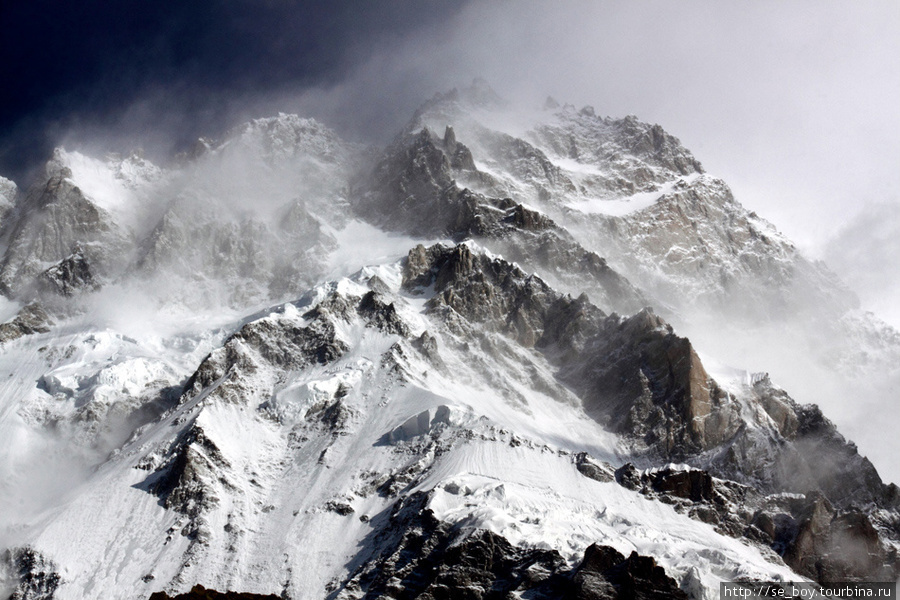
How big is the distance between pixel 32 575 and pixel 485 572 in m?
80.5

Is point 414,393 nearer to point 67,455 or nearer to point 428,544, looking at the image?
point 428,544

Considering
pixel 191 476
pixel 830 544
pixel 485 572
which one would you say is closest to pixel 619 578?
pixel 485 572

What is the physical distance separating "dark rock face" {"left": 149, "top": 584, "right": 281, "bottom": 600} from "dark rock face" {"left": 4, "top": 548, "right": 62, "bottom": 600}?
21.0m

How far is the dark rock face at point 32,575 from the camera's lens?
141500 millimetres

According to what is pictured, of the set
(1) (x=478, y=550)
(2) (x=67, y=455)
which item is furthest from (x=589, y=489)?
(2) (x=67, y=455)

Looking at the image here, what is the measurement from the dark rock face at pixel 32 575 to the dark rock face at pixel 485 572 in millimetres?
50181

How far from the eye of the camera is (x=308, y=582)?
144 m

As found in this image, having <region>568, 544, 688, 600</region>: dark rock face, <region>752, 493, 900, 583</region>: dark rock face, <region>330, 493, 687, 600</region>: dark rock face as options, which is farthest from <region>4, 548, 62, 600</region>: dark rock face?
<region>752, 493, 900, 583</region>: dark rock face

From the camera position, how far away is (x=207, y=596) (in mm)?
129000

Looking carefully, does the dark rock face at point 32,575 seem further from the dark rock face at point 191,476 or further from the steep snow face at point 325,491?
the dark rock face at point 191,476

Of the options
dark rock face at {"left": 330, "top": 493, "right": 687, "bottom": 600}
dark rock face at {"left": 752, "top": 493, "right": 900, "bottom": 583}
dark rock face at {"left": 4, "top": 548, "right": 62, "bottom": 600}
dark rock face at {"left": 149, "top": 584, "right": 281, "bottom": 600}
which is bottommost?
dark rock face at {"left": 4, "top": 548, "right": 62, "bottom": 600}

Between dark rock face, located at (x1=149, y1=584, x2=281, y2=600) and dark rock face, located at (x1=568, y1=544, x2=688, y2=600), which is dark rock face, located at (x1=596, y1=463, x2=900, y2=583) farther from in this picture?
dark rock face, located at (x1=149, y1=584, x2=281, y2=600)

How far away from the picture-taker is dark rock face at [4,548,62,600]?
14150 cm

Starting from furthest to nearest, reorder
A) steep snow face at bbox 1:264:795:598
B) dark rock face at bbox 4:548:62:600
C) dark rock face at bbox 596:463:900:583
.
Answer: dark rock face at bbox 596:463:900:583
steep snow face at bbox 1:264:795:598
dark rock face at bbox 4:548:62:600
